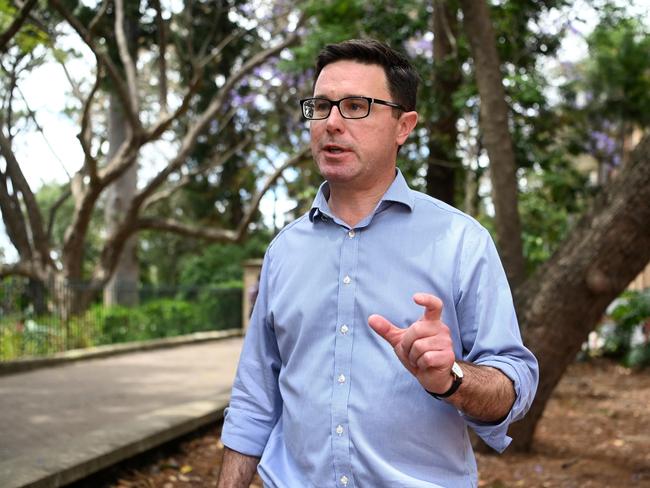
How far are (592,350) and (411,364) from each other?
14444mm

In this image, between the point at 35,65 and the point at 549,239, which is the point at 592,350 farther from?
the point at 35,65

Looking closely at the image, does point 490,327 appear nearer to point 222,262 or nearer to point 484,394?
point 484,394

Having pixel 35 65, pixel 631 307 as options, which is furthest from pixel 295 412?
pixel 35 65

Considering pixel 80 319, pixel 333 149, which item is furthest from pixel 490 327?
pixel 80 319

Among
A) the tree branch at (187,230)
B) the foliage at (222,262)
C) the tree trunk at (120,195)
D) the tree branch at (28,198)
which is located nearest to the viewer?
the tree branch at (28,198)

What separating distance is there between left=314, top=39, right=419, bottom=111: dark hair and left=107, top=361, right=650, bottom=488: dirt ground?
404 centimetres

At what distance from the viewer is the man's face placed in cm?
235

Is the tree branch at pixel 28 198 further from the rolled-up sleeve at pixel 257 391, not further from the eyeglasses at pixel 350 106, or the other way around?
the eyeglasses at pixel 350 106

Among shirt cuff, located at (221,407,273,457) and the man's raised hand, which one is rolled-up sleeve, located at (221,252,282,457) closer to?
shirt cuff, located at (221,407,273,457)

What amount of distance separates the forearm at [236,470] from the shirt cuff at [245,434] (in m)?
0.02

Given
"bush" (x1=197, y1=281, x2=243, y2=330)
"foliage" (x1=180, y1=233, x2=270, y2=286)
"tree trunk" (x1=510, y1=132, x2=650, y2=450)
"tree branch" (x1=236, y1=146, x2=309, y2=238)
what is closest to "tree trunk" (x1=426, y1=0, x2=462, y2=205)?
"tree trunk" (x1=510, y1=132, x2=650, y2=450)

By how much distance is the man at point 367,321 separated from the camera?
2.18 metres

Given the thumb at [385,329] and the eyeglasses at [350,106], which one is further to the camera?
the eyeglasses at [350,106]

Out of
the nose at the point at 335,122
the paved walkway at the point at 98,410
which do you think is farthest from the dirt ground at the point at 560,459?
the nose at the point at 335,122
